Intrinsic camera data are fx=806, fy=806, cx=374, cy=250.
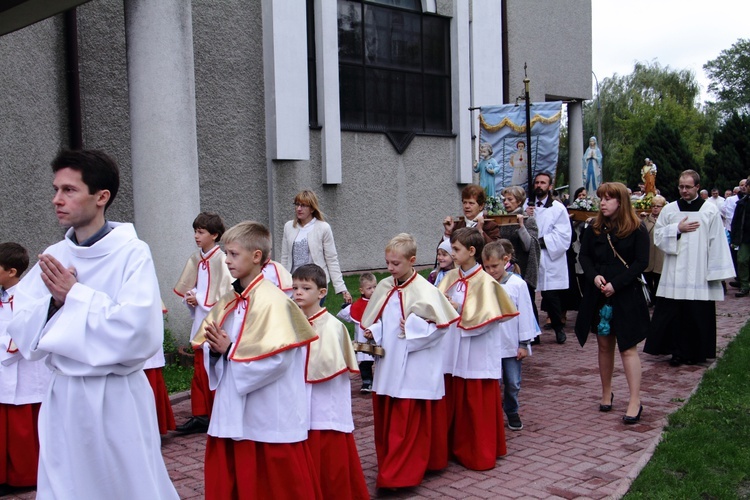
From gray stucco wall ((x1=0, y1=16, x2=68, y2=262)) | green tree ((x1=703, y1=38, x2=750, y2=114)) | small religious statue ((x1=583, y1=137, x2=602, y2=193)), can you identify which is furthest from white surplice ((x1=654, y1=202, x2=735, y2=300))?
green tree ((x1=703, y1=38, x2=750, y2=114))

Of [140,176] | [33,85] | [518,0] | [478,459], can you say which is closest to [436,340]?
[478,459]

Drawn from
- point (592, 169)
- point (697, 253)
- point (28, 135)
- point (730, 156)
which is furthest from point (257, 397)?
point (730, 156)

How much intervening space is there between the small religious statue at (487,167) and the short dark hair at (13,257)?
358 inches

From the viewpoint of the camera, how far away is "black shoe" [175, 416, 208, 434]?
268 inches

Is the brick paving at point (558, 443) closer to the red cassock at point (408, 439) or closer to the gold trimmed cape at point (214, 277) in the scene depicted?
the red cassock at point (408, 439)

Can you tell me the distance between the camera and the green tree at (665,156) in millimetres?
34656

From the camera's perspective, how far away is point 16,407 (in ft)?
18.7

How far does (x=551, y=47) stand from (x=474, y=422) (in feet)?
59.0

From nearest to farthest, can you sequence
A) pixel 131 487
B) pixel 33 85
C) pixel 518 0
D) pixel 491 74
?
pixel 131 487 < pixel 33 85 < pixel 491 74 < pixel 518 0

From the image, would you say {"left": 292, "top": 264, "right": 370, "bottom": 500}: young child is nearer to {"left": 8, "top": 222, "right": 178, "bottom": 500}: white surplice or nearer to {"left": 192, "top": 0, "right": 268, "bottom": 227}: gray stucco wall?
{"left": 8, "top": 222, "right": 178, "bottom": 500}: white surplice

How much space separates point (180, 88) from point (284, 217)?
642 centimetres

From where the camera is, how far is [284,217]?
51.8ft

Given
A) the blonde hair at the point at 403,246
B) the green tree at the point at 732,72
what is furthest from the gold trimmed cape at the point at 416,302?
the green tree at the point at 732,72

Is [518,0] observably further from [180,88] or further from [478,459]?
[478,459]
